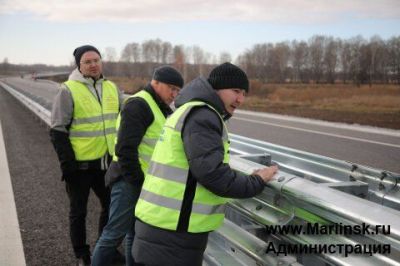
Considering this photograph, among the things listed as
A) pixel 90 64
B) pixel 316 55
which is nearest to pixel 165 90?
pixel 90 64

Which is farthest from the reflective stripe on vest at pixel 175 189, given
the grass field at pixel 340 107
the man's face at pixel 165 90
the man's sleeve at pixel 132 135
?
the grass field at pixel 340 107

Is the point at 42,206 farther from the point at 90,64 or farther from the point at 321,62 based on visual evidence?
the point at 321,62

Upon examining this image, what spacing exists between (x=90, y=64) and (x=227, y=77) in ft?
7.28

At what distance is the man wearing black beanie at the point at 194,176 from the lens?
242 cm

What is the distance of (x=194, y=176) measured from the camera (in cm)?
247

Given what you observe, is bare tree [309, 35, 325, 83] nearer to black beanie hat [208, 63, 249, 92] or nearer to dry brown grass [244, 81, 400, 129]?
dry brown grass [244, 81, 400, 129]

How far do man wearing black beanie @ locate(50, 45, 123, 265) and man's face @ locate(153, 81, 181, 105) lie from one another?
101cm

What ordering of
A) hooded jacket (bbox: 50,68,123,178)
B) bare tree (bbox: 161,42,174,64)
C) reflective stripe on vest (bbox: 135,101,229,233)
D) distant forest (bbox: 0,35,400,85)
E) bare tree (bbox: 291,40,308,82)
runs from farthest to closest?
1. bare tree (bbox: 161,42,174,64)
2. bare tree (bbox: 291,40,308,82)
3. distant forest (bbox: 0,35,400,85)
4. hooded jacket (bbox: 50,68,123,178)
5. reflective stripe on vest (bbox: 135,101,229,233)

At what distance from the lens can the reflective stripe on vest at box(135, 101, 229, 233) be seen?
250cm

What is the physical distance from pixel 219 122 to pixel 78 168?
2360mm

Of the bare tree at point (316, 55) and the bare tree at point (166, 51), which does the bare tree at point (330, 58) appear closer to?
the bare tree at point (316, 55)

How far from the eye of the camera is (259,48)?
12900 cm

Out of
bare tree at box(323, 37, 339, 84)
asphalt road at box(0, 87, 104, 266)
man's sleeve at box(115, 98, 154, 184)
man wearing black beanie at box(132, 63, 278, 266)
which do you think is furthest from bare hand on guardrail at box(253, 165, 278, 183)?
bare tree at box(323, 37, 339, 84)

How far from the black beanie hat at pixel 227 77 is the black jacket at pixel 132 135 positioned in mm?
1117
